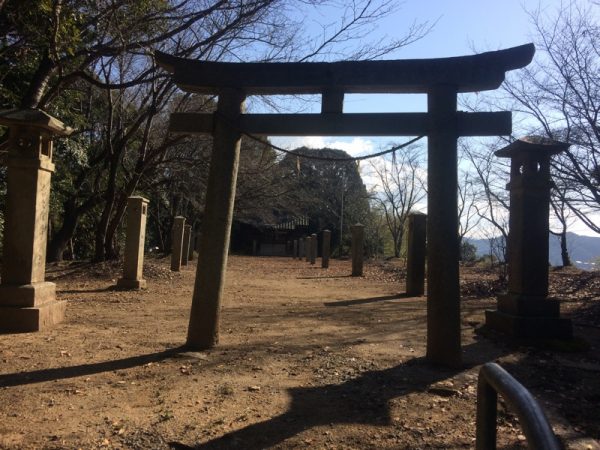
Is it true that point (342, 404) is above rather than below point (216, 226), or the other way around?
below

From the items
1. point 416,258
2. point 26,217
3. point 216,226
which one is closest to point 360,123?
point 216,226

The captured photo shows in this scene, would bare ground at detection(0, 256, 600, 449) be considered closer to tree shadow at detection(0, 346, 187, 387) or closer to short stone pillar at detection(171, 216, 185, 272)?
tree shadow at detection(0, 346, 187, 387)

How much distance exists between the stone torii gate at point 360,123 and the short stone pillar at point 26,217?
239 cm

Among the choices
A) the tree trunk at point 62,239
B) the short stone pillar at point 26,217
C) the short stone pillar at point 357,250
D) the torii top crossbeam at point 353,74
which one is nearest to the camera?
the torii top crossbeam at point 353,74

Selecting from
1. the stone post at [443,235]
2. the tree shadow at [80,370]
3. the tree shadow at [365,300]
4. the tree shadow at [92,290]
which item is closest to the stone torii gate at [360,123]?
the stone post at [443,235]

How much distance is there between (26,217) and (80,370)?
2.95m

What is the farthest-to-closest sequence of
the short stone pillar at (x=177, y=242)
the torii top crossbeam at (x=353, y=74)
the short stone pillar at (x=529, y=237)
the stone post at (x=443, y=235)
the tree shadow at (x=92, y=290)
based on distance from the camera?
the short stone pillar at (x=177, y=242) → the tree shadow at (x=92, y=290) → the short stone pillar at (x=529, y=237) → the torii top crossbeam at (x=353, y=74) → the stone post at (x=443, y=235)

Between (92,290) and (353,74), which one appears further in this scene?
(92,290)

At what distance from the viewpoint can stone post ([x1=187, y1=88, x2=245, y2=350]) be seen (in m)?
5.96

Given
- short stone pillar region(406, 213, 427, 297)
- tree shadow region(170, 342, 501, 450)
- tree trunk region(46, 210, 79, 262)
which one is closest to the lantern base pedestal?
tree shadow region(170, 342, 501, 450)

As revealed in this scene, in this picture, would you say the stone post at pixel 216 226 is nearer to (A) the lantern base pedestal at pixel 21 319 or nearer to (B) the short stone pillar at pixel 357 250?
(A) the lantern base pedestal at pixel 21 319

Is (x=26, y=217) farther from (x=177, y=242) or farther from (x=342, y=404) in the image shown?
(x=177, y=242)

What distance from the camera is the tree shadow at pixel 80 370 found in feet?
16.0

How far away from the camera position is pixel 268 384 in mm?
4977
